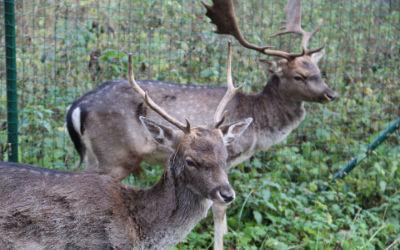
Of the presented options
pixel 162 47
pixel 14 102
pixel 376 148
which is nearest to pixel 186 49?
pixel 162 47

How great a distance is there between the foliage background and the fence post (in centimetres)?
25

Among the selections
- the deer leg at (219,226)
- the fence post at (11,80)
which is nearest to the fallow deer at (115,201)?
the deer leg at (219,226)

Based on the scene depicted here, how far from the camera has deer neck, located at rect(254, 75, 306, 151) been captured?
6250 millimetres

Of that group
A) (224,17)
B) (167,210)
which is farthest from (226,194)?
(224,17)

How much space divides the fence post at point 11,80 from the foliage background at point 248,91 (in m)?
0.25

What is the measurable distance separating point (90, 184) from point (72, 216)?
0.30 metres

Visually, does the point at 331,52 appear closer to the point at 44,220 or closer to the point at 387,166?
the point at 387,166

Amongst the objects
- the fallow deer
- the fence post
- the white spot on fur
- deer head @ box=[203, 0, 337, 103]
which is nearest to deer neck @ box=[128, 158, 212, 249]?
the fallow deer

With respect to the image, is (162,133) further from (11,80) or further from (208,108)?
(11,80)

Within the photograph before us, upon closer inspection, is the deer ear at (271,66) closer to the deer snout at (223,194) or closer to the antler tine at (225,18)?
the antler tine at (225,18)

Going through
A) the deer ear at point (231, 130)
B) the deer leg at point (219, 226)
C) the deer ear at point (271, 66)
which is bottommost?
the deer leg at point (219, 226)

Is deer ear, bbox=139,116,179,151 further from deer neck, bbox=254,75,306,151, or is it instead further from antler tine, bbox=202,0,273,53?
deer neck, bbox=254,75,306,151

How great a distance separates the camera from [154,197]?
3.88 metres

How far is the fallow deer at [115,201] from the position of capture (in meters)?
3.44
